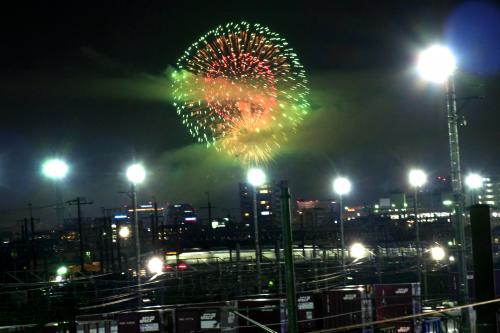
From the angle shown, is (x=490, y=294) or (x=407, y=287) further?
(x=407, y=287)

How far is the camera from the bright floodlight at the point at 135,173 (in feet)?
80.3

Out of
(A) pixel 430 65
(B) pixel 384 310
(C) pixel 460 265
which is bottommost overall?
(B) pixel 384 310

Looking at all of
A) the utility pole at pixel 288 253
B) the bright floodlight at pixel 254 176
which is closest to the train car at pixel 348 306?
the bright floodlight at pixel 254 176

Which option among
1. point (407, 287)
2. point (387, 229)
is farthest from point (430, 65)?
point (387, 229)

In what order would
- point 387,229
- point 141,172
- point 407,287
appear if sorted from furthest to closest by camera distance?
point 387,229, point 141,172, point 407,287

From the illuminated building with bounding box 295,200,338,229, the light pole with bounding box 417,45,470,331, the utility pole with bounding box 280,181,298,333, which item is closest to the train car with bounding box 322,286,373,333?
the light pole with bounding box 417,45,470,331

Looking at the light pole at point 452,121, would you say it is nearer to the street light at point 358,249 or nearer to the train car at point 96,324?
the train car at point 96,324

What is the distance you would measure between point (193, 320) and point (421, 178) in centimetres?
1450

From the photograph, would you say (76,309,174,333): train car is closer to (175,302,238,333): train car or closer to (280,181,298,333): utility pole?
(175,302,238,333): train car

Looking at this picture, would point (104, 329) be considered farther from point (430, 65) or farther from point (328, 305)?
point (430, 65)

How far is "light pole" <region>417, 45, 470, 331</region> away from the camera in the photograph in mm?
14438

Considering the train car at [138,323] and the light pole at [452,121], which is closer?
the light pole at [452,121]

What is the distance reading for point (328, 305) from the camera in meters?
20.3

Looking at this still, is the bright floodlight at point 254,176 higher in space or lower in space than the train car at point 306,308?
higher
